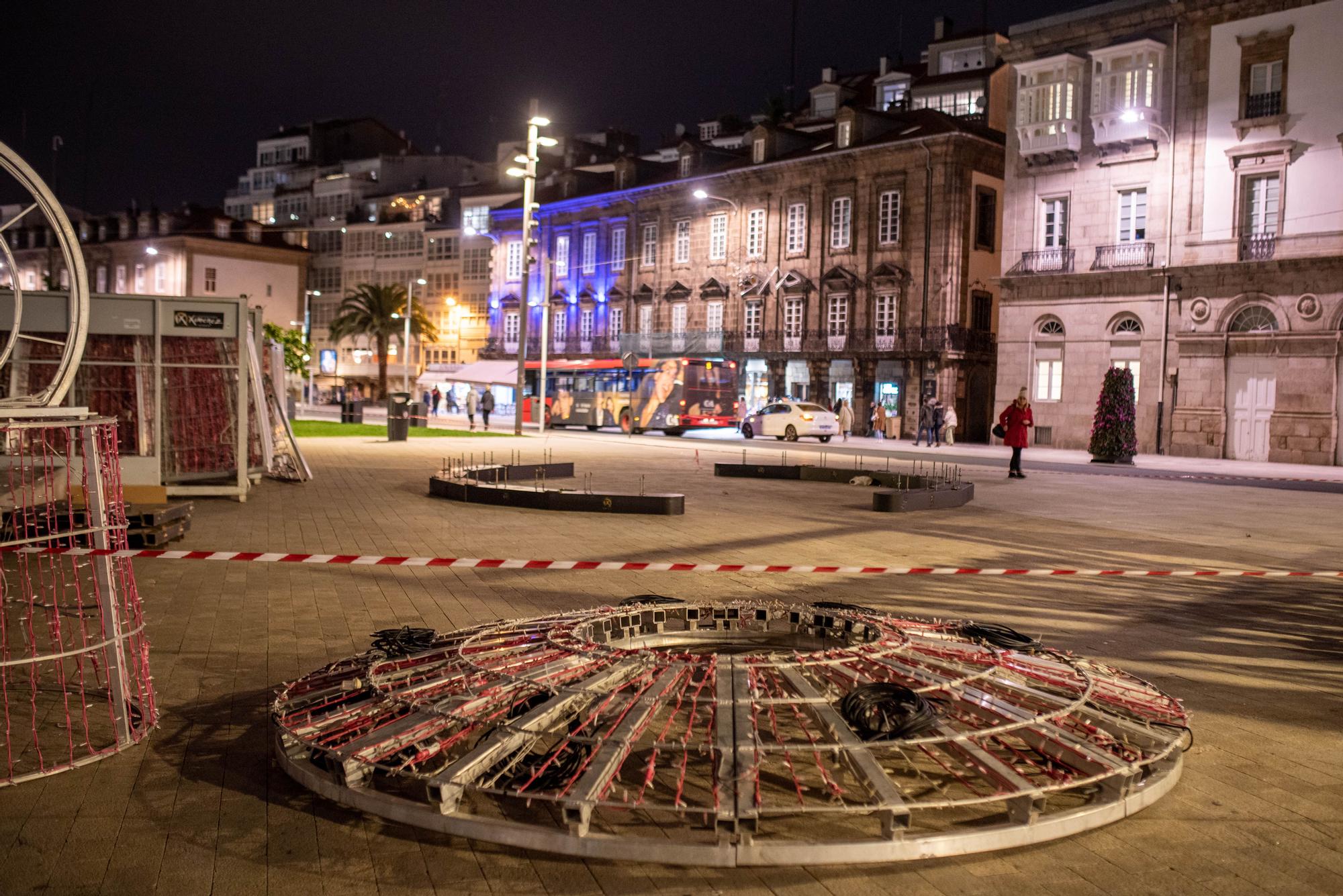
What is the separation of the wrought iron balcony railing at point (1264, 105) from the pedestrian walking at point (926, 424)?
14115mm

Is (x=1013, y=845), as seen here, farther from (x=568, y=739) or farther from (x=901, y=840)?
(x=568, y=739)

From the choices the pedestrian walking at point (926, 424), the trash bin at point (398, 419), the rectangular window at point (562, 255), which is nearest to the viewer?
the trash bin at point (398, 419)

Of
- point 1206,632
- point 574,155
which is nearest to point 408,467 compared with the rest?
point 1206,632

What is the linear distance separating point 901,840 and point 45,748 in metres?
4.04

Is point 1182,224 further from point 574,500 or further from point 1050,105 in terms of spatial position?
point 574,500

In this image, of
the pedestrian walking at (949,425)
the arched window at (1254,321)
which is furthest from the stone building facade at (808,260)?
the arched window at (1254,321)

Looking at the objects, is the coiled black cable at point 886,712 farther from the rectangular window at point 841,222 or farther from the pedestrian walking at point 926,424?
the rectangular window at point 841,222

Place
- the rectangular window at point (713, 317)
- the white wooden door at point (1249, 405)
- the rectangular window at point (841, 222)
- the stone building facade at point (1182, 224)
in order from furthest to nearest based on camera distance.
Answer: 1. the rectangular window at point (713, 317)
2. the rectangular window at point (841, 222)
3. the white wooden door at point (1249, 405)
4. the stone building facade at point (1182, 224)

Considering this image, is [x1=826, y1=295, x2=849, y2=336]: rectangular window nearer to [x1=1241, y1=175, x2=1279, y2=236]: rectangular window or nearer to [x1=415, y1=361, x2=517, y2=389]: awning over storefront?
[x1=1241, y1=175, x2=1279, y2=236]: rectangular window

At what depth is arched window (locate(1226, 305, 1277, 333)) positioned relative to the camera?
120 ft

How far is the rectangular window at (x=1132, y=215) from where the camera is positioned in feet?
132

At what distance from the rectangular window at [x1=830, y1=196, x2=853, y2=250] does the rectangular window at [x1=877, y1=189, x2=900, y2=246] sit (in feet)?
5.27

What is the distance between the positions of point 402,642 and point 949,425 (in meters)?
39.4

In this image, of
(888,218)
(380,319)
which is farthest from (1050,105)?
(380,319)
